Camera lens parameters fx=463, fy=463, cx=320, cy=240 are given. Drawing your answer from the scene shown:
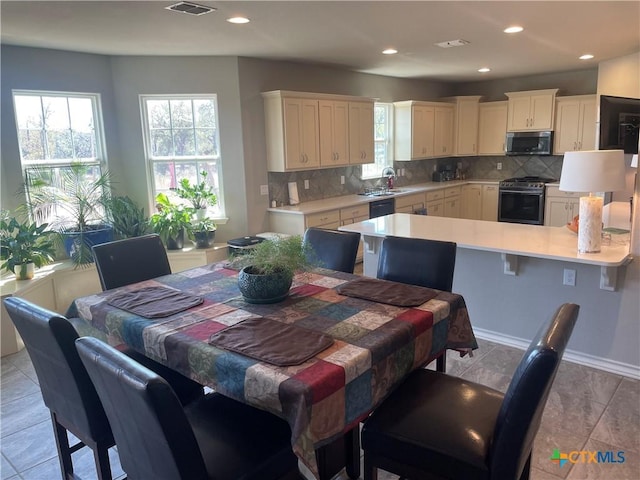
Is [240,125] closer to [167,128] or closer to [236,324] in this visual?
[167,128]

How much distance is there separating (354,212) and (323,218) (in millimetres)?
557

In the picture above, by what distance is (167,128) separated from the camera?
5.00 m

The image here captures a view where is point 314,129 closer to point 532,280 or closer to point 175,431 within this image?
point 532,280

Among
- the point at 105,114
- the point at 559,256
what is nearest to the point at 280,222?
the point at 105,114

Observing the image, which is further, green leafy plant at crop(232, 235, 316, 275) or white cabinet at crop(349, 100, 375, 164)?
white cabinet at crop(349, 100, 375, 164)

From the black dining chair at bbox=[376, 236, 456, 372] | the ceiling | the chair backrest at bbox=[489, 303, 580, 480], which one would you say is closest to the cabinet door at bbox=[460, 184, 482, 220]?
the ceiling

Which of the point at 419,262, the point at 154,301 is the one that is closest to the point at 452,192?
the point at 419,262

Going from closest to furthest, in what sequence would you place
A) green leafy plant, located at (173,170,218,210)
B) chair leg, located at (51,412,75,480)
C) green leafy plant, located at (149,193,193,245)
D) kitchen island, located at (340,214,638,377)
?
chair leg, located at (51,412,75,480) → kitchen island, located at (340,214,638,377) → green leafy plant, located at (149,193,193,245) → green leafy plant, located at (173,170,218,210)

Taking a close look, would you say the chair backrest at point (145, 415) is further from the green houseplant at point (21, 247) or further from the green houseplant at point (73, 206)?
the green houseplant at point (73, 206)

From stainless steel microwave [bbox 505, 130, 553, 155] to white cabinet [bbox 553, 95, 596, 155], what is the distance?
13cm

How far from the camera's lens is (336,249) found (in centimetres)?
296

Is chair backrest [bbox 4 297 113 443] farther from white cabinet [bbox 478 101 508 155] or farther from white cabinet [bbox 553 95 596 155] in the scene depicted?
white cabinet [bbox 478 101 508 155]

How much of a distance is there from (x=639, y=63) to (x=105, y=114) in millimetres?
5925

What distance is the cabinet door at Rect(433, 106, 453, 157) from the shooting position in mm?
7523
